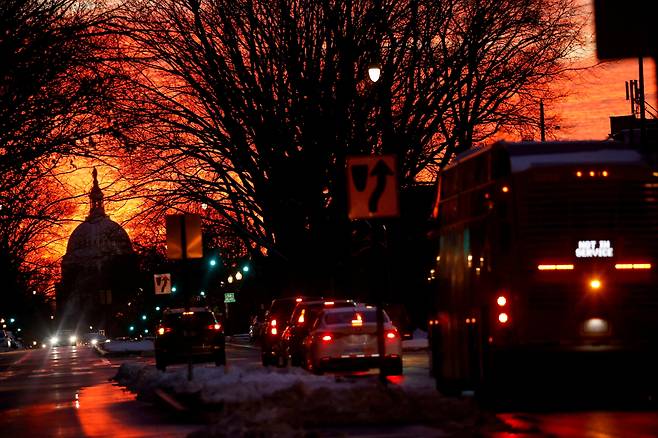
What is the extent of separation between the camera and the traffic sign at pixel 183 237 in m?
25.4

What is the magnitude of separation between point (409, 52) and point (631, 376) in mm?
29004

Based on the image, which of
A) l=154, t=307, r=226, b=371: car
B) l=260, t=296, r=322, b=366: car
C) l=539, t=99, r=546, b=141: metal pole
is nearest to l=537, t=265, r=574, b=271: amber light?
l=260, t=296, r=322, b=366: car

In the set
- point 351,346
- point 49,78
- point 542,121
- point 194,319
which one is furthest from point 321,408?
point 542,121

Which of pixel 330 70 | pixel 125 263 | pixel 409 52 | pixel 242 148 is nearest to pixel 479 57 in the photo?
pixel 409 52

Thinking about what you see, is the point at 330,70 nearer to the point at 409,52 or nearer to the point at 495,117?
the point at 409,52

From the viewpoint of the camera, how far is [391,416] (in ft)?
56.1

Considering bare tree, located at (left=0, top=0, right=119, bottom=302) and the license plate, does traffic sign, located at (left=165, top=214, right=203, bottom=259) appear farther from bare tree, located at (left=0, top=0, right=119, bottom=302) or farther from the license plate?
the license plate

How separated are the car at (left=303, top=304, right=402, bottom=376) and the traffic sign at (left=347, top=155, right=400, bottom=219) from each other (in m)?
9.98

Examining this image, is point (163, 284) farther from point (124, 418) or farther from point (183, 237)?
point (124, 418)

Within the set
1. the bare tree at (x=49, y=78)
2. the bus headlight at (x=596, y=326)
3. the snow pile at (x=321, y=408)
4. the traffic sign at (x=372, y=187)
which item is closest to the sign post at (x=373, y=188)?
the traffic sign at (x=372, y=187)

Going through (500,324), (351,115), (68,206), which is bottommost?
(500,324)

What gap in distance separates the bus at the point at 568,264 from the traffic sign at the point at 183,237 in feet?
27.2

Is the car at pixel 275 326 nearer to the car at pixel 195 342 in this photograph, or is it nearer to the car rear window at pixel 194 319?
the car at pixel 195 342

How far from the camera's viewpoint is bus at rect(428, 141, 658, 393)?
1756 cm
